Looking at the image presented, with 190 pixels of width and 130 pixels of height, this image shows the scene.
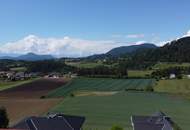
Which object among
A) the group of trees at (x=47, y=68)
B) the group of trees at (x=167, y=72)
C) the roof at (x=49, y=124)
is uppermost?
the group of trees at (x=47, y=68)

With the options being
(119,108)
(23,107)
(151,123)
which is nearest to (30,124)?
(151,123)

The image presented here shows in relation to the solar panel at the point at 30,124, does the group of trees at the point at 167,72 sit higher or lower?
higher

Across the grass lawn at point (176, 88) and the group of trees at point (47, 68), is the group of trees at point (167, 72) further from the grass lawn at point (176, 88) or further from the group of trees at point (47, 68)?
the group of trees at point (47, 68)

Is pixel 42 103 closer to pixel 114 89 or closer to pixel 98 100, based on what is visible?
pixel 98 100

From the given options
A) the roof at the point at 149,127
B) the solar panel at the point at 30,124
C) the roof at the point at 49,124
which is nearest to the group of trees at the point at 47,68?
the roof at the point at 149,127

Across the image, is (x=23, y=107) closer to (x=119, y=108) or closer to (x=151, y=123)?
(x=119, y=108)

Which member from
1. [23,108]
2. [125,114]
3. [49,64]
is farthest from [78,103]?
[49,64]
